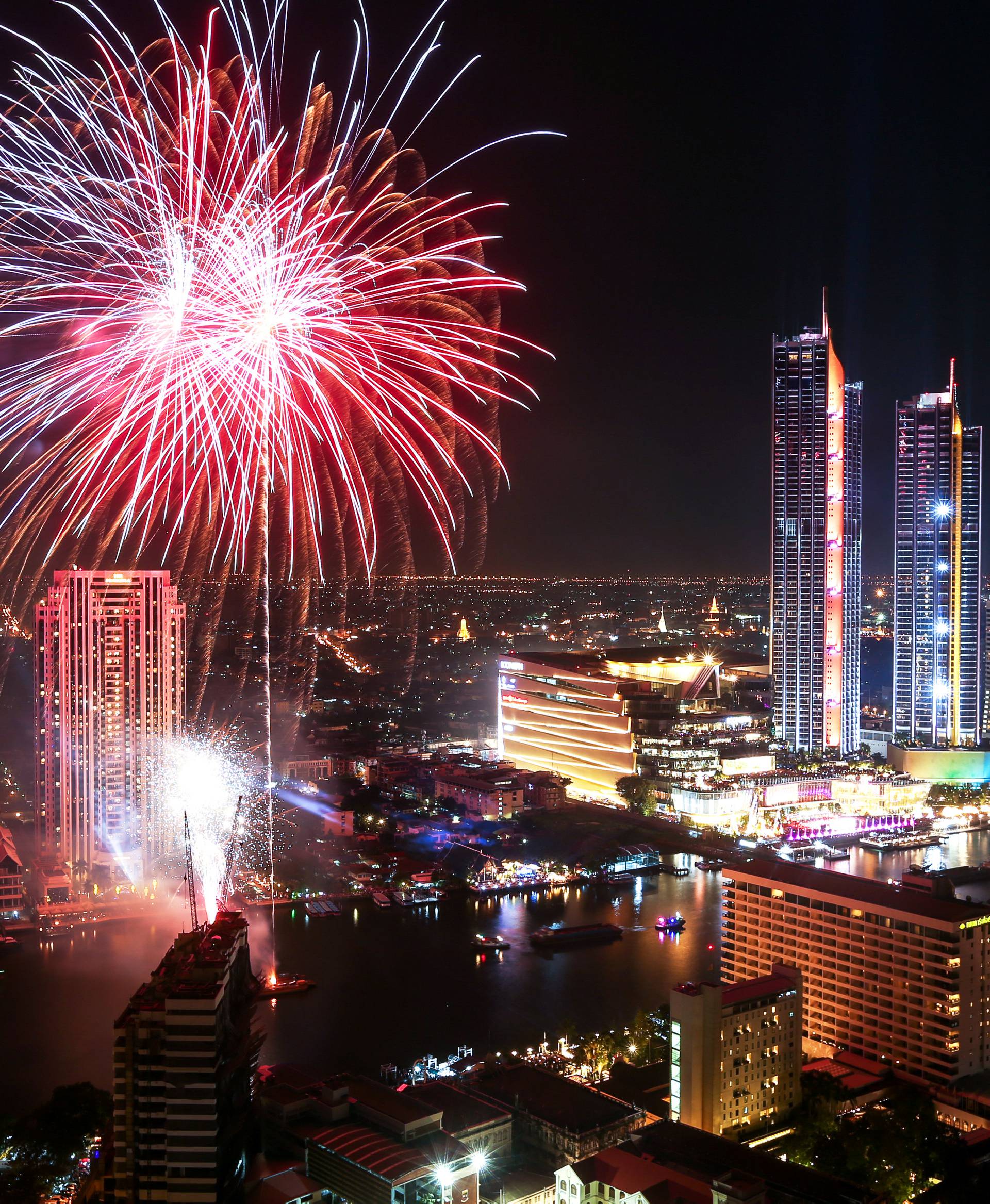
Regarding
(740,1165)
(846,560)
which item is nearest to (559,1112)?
(740,1165)

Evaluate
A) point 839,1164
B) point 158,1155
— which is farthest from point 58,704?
point 839,1164

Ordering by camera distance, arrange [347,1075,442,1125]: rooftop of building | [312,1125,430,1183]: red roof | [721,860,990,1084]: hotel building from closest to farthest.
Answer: [312,1125,430,1183]: red roof < [347,1075,442,1125]: rooftop of building < [721,860,990,1084]: hotel building

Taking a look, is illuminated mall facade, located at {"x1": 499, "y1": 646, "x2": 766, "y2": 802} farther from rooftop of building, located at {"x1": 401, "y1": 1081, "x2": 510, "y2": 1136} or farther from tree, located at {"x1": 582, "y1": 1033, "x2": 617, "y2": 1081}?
rooftop of building, located at {"x1": 401, "y1": 1081, "x2": 510, "y2": 1136}

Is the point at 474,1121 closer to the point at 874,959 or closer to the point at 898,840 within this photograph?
the point at 874,959

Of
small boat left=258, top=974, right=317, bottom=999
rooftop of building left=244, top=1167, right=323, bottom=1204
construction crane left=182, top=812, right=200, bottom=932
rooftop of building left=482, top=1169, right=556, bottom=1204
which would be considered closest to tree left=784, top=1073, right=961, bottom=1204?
rooftop of building left=482, top=1169, right=556, bottom=1204

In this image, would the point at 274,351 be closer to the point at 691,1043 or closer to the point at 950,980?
the point at 691,1043

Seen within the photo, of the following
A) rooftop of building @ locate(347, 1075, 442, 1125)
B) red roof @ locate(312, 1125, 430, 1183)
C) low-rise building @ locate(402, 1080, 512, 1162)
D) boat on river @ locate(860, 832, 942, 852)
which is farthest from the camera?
boat on river @ locate(860, 832, 942, 852)
